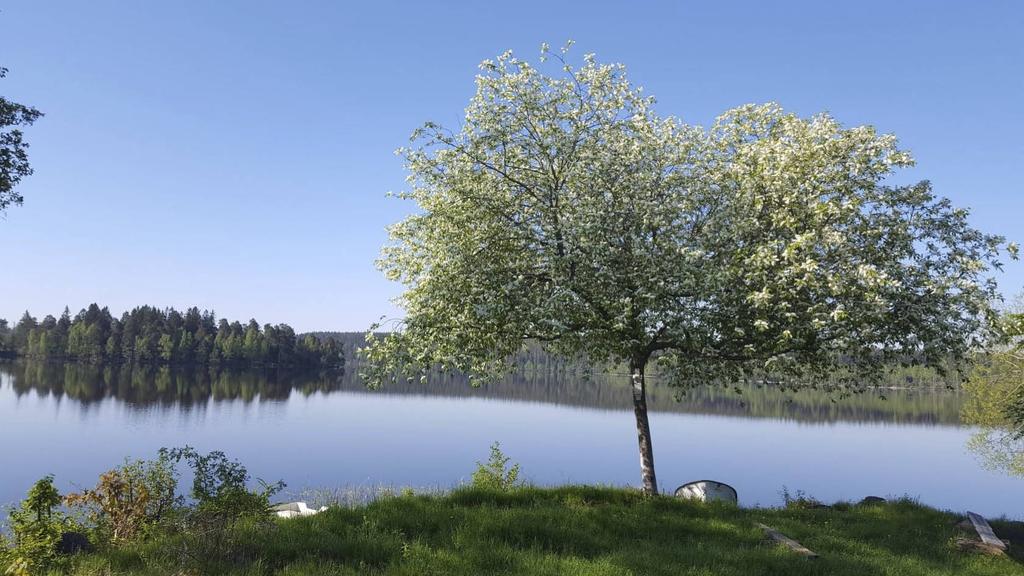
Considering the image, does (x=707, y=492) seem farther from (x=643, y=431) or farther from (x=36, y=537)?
(x=36, y=537)

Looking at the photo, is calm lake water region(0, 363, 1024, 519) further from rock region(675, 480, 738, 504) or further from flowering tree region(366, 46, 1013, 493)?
flowering tree region(366, 46, 1013, 493)

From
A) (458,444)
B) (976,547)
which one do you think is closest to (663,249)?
(976,547)

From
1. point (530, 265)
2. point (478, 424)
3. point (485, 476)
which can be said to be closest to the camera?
point (530, 265)

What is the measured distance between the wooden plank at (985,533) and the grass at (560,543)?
1.89ft

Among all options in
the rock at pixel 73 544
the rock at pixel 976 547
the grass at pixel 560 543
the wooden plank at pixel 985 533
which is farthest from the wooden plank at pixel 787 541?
the rock at pixel 73 544

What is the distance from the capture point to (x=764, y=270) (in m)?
16.0

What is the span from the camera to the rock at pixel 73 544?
11211mm

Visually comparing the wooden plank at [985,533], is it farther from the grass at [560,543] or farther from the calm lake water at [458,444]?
the calm lake water at [458,444]

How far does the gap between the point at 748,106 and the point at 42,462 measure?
54.2 m

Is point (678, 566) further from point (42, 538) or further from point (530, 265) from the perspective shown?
point (42, 538)

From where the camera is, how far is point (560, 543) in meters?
12.6

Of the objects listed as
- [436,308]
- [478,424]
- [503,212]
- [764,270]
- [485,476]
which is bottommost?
[478,424]

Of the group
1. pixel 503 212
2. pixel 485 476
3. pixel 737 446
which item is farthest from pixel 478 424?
pixel 503 212

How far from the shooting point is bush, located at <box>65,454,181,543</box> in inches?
568
